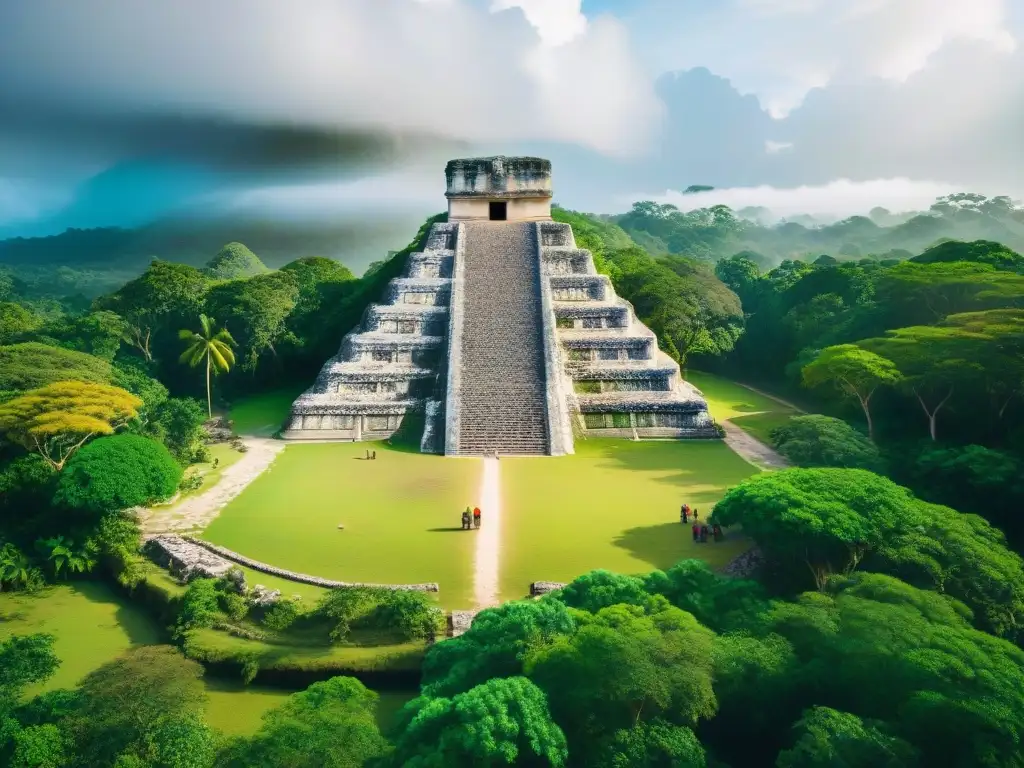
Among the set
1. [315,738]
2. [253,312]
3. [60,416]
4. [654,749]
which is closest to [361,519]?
[60,416]

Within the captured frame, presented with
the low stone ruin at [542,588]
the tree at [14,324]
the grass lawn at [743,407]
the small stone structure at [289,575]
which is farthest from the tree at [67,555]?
the grass lawn at [743,407]

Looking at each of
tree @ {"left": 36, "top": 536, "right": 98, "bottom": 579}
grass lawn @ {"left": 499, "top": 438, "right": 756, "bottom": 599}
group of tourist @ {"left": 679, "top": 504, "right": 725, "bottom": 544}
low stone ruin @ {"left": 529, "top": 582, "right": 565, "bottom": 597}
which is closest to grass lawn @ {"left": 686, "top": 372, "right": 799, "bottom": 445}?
grass lawn @ {"left": 499, "top": 438, "right": 756, "bottom": 599}

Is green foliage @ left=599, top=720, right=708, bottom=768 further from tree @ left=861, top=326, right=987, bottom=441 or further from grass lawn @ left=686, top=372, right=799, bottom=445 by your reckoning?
grass lawn @ left=686, top=372, right=799, bottom=445

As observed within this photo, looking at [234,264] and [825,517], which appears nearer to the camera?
[825,517]

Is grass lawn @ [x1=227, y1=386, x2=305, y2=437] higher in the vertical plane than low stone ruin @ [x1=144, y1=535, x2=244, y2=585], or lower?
higher

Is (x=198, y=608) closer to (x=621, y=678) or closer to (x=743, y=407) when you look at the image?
(x=621, y=678)
